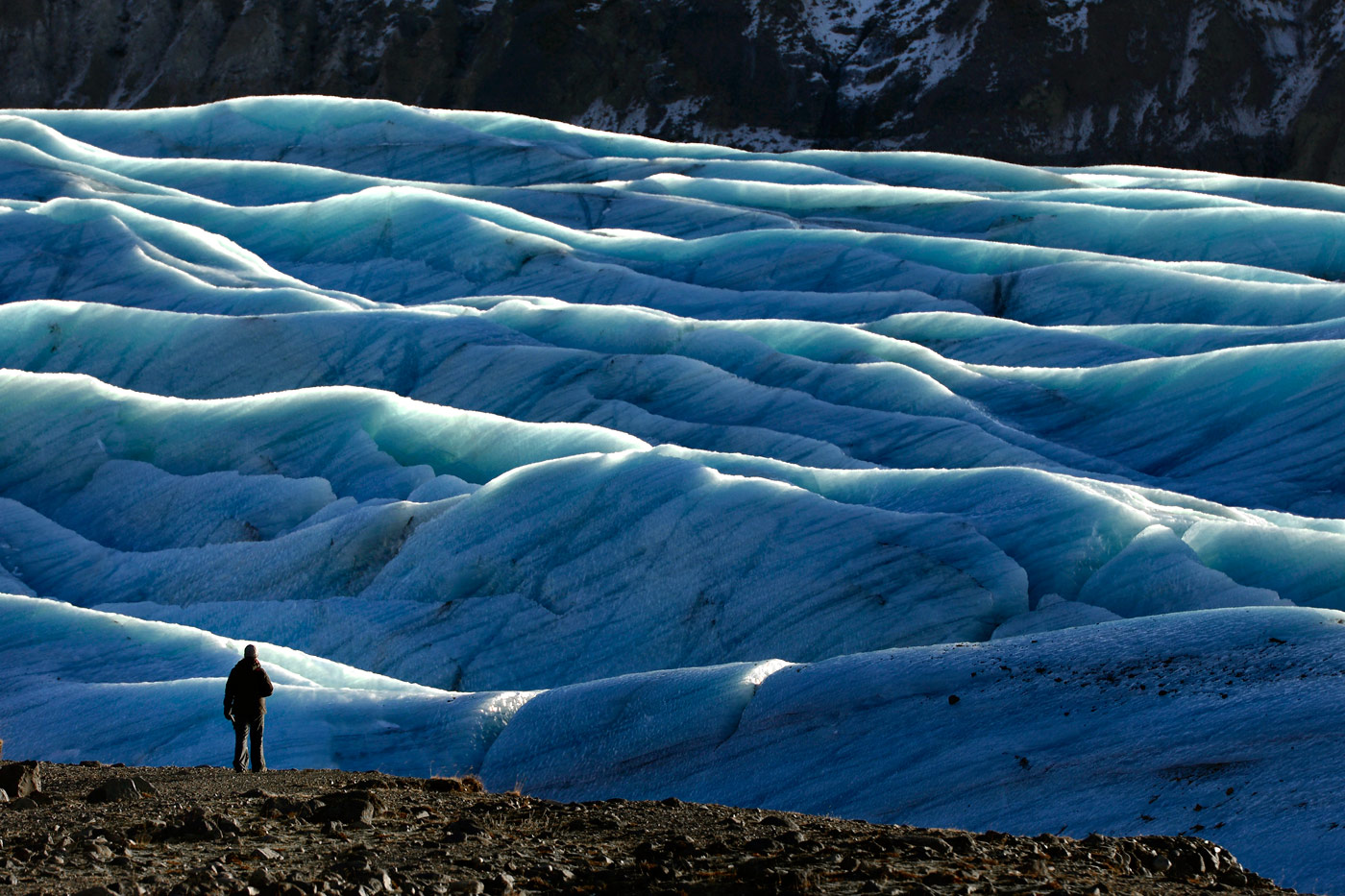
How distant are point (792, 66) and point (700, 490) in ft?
132

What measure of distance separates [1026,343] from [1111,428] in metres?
2.47

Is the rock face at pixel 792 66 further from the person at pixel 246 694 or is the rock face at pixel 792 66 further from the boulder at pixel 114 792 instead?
the boulder at pixel 114 792

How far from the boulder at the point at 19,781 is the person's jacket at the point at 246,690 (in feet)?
4.54

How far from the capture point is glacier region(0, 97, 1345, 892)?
6.75 m

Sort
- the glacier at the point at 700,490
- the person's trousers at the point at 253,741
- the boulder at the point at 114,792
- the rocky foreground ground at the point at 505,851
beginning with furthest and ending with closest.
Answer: the person's trousers at the point at 253,741 → the glacier at the point at 700,490 → the boulder at the point at 114,792 → the rocky foreground ground at the point at 505,851

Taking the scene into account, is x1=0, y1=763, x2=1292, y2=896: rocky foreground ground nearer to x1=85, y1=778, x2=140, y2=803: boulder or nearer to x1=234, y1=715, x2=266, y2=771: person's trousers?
x1=85, y1=778, x2=140, y2=803: boulder

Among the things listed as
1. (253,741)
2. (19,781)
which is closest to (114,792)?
(19,781)

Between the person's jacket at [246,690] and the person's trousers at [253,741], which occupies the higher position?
the person's jacket at [246,690]

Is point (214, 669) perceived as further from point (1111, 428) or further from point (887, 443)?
point (1111, 428)

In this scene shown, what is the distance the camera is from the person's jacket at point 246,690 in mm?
6789

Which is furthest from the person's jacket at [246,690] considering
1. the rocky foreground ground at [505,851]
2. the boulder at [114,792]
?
the boulder at [114,792]

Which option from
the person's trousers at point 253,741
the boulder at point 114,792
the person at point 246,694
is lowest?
the person's trousers at point 253,741

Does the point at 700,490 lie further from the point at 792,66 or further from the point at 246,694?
the point at 792,66

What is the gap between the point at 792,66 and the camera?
48.5 metres
